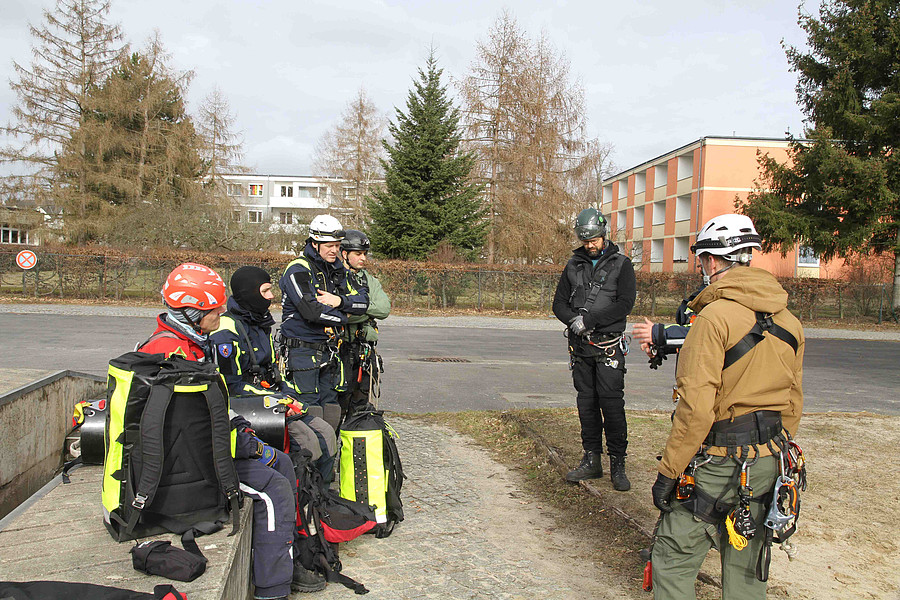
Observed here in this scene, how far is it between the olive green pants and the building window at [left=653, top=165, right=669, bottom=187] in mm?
51450

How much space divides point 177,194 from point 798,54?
29743 mm

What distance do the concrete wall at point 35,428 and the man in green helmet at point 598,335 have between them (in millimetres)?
4057

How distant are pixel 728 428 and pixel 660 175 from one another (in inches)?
2064

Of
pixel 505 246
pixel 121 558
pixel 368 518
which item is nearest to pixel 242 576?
pixel 121 558

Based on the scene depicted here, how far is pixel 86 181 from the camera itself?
30875mm

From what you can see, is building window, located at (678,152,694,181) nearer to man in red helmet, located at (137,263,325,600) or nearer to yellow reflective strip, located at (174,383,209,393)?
man in red helmet, located at (137,263,325,600)

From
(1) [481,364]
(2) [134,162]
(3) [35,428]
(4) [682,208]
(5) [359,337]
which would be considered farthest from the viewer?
(4) [682,208]

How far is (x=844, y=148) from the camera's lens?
2562 cm

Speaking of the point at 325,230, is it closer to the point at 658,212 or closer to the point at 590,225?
the point at 590,225

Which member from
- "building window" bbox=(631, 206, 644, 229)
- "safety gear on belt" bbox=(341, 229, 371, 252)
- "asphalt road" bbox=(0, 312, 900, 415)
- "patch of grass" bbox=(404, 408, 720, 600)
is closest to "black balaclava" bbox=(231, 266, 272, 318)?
"safety gear on belt" bbox=(341, 229, 371, 252)

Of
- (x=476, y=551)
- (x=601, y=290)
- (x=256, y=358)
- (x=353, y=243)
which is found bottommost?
(x=476, y=551)

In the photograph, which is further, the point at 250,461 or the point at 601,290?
the point at 601,290

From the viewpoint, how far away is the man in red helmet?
3193mm

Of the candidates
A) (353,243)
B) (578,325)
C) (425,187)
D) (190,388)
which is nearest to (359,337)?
(353,243)
